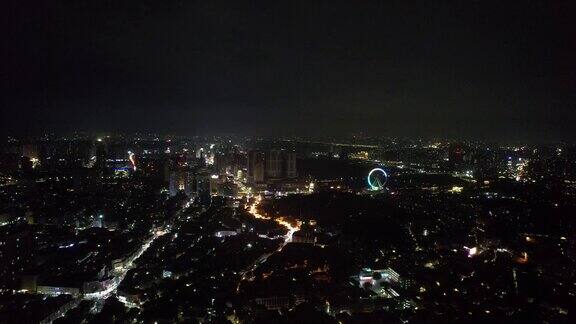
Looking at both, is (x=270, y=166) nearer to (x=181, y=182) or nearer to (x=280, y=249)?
(x=181, y=182)

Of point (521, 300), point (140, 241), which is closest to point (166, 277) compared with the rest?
point (140, 241)

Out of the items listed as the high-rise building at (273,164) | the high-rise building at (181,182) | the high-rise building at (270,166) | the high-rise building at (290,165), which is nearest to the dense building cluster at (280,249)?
the high-rise building at (181,182)

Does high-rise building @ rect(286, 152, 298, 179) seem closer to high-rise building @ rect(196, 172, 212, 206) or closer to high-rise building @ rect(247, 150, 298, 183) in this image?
high-rise building @ rect(247, 150, 298, 183)

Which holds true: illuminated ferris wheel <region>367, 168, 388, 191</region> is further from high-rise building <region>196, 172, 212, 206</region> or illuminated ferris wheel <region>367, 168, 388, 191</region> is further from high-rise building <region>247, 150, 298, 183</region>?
high-rise building <region>196, 172, 212, 206</region>

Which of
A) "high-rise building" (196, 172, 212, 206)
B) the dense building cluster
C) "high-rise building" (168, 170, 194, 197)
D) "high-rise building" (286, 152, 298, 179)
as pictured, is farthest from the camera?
"high-rise building" (286, 152, 298, 179)

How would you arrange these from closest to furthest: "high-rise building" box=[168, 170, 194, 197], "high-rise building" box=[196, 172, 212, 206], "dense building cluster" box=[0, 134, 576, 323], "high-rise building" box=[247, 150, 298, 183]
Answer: "dense building cluster" box=[0, 134, 576, 323], "high-rise building" box=[196, 172, 212, 206], "high-rise building" box=[168, 170, 194, 197], "high-rise building" box=[247, 150, 298, 183]

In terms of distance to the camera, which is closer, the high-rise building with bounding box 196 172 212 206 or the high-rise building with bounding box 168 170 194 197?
the high-rise building with bounding box 196 172 212 206

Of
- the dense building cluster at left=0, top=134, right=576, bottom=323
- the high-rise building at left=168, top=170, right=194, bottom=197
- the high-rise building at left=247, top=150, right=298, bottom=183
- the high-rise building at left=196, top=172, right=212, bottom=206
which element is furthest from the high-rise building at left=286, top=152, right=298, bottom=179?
the high-rise building at left=168, top=170, right=194, bottom=197

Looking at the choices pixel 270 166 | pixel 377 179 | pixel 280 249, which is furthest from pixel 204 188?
pixel 280 249

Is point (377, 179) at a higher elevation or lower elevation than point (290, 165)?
lower
